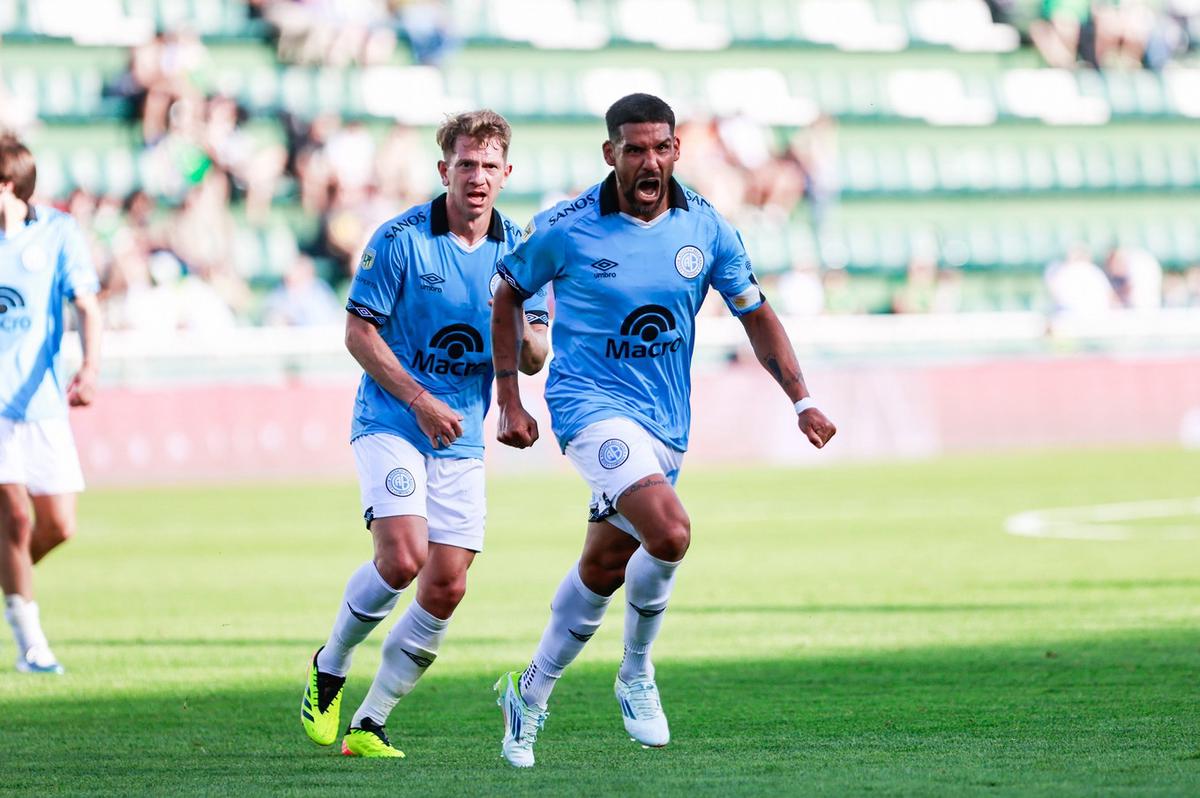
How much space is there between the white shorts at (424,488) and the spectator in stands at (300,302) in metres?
15.7

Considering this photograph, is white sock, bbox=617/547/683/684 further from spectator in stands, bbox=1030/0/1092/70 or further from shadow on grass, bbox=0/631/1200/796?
spectator in stands, bbox=1030/0/1092/70

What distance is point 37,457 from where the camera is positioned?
9500 millimetres

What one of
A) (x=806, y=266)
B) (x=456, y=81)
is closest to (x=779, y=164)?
(x=806, y=266)

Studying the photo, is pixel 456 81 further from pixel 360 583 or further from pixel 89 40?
pixel 360 583

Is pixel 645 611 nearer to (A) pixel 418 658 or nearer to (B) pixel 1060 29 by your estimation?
(A) pixel 418 658

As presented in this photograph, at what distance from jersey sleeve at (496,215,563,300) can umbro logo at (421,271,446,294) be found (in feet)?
0.99

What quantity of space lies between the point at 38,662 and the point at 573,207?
391cm

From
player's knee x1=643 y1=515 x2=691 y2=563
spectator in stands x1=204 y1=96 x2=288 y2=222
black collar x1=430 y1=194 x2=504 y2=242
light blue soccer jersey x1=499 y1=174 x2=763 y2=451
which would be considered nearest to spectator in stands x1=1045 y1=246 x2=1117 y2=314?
spectator in stands x1=204 y1=96 x2=288 y2=222

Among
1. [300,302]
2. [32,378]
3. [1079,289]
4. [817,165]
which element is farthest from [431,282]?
[1079,289]

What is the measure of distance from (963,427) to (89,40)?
39.0 ft

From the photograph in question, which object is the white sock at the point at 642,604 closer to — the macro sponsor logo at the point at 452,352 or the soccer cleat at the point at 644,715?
the soccer cleat at the point at 644,715

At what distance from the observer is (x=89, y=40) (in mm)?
25078

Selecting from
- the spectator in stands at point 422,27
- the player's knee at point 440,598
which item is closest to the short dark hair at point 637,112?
the player's knee at point 440,598

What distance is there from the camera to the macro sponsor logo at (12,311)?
9414 mm
